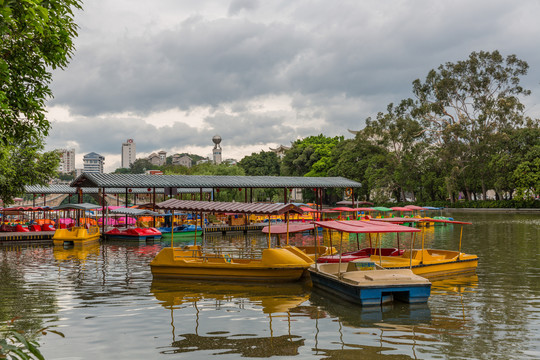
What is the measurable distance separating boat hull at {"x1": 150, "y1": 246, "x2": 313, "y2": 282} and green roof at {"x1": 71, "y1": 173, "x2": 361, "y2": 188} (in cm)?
1939

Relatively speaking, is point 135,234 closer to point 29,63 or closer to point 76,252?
point 76,252

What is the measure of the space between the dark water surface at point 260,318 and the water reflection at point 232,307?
3cm

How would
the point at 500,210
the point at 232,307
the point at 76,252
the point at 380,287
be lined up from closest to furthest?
1. the point at 380,287
2. the point at 232,307
3. the point at 76,252
4. the point at 500,210

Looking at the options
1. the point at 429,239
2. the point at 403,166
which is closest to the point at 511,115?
the point at 403,166

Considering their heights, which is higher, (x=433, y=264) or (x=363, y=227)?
(x=363, y=227)

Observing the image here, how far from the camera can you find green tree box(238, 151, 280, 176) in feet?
337

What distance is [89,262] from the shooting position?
24.9 metres

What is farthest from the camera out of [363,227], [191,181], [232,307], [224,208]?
[191,181]

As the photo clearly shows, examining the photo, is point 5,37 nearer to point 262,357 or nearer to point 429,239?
point 262,357

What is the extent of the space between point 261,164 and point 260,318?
91178mm

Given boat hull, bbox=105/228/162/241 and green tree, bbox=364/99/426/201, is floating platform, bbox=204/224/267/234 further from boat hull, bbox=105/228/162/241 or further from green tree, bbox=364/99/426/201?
green tree, bbox=364/99/426/201

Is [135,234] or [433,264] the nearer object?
[433,264]

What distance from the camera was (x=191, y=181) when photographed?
44281 mm

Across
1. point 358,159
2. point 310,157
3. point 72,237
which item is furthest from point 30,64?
point 310,157
